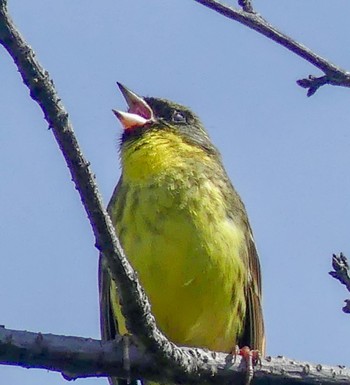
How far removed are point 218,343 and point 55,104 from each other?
9.67 feet

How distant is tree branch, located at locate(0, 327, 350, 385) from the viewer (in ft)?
13.5

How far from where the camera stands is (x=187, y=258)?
17.9ft

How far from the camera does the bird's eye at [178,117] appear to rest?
6871 millimetres

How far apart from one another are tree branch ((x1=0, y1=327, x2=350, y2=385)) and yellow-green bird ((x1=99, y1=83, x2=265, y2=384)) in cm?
88

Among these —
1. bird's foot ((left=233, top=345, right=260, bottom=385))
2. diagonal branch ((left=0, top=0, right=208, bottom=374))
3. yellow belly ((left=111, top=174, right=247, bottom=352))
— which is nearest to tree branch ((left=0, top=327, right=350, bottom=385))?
bird's foot ((left=233, top=345, right=260, bottom=385))

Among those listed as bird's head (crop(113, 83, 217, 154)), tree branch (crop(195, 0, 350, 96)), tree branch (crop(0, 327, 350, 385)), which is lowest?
tree branch (crop(0, 327, 350, 385))

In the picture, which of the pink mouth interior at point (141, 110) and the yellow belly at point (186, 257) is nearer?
the yellow belly at point (186, 257)

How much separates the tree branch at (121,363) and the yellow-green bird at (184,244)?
2.88 ft

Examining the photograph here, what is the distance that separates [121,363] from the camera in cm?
431

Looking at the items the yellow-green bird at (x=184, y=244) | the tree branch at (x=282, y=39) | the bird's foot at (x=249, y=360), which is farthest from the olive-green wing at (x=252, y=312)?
the tree branch at (x=282, y=39)

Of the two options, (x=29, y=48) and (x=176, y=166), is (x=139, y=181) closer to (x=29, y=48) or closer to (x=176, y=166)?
(x=176, y=166)

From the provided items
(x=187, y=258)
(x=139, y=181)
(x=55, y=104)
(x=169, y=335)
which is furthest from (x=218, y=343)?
(x=55, y=104)

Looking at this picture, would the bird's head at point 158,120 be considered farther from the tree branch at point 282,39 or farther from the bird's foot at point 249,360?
the tree branch at point 282,39

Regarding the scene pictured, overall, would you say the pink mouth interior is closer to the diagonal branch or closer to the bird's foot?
the bird's foot
